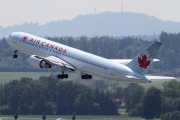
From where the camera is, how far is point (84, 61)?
111625 mm

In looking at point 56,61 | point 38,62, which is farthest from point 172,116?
point 56,61

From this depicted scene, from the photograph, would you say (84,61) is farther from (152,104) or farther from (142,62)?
(152,104)

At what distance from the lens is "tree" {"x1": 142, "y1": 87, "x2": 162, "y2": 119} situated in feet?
560

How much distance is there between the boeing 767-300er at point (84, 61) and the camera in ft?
351

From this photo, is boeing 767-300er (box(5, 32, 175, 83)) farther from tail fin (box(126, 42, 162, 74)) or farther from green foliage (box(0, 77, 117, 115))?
green foliage (box(0, 77, 117, 115))

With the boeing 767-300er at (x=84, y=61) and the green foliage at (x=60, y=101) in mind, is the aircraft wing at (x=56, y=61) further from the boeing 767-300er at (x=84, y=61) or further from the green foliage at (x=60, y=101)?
the green foliage at (x=60, y=101)

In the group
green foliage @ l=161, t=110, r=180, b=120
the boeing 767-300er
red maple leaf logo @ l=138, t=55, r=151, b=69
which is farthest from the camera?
green foliage @ l=161, t=110, r=180, b=120

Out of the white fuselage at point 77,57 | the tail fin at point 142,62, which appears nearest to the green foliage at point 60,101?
the white fuselage at point 77,57

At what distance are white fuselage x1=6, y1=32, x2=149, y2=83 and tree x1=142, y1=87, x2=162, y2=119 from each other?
183 feet

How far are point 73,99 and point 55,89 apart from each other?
7.20 m

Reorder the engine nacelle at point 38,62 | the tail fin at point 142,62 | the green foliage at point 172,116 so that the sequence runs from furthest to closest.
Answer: the green foliage at point 172,116 → the engine nacelle at point 38,62 → the tail fin at point 142,62

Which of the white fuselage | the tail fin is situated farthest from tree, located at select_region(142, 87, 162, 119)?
the tail fin

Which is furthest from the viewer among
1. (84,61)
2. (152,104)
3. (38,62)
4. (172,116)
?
(152,104)

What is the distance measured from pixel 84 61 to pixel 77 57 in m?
1.35
